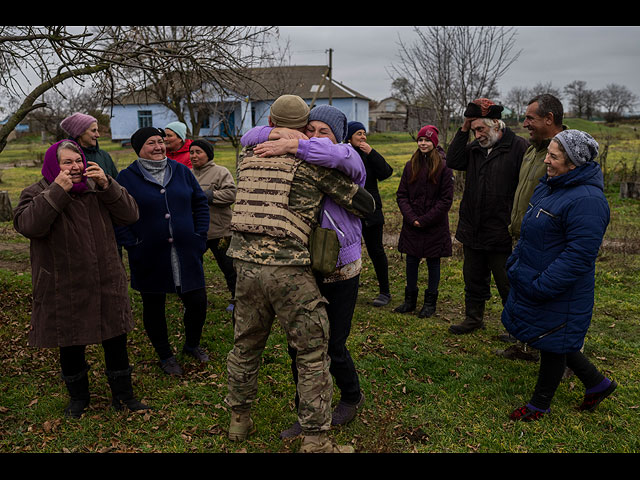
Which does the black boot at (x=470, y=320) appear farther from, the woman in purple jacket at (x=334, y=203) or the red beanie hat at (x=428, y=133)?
the woman in purple jacket at (x=334, y=203)

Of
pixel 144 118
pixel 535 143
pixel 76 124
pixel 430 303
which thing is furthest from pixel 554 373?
pixel 144 118

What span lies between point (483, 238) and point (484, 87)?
34.4 ft

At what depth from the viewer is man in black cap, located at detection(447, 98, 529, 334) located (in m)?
5.23

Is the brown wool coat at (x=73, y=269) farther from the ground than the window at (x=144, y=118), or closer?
closer

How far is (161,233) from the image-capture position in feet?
14.7

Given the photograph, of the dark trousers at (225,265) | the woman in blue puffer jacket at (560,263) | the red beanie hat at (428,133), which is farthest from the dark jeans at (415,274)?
the woman in blue puffer jacket at (560,263)

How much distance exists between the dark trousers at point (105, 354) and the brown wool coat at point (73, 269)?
191mm

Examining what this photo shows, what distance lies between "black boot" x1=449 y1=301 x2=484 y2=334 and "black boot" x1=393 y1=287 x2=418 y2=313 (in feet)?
2.58

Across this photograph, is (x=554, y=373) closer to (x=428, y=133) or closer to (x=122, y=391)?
(x=428, y=133)

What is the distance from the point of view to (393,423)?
3.95 m

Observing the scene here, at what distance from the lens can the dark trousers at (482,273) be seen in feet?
17.7

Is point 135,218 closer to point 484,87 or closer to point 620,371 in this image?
point 620,371

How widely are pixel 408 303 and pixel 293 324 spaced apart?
3.63m
